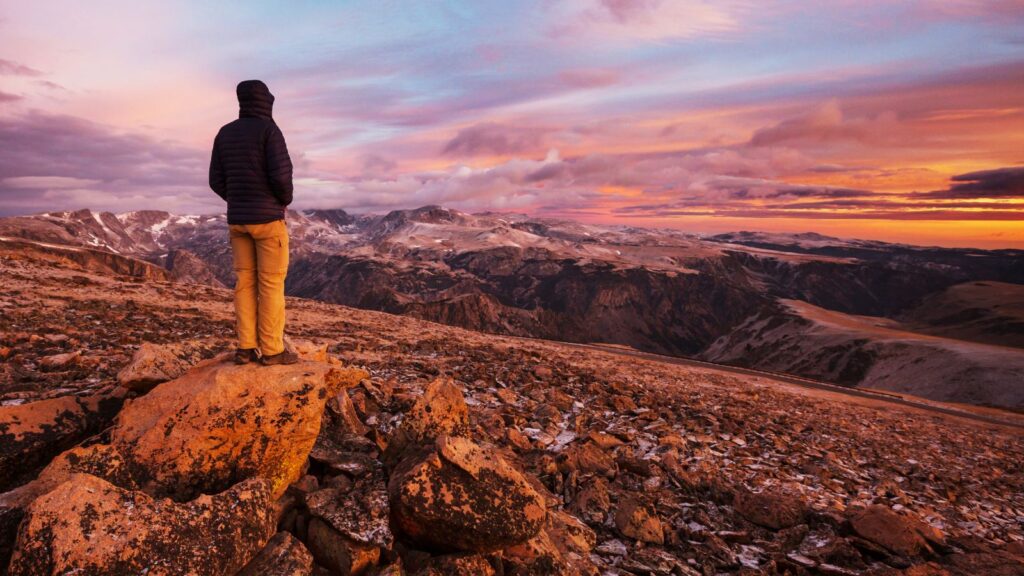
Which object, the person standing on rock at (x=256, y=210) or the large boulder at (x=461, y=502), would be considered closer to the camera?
the large boulder at (x=461, y=502)

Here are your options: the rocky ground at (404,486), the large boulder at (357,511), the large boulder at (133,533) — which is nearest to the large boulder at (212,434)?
the rocky ground at (404,486)

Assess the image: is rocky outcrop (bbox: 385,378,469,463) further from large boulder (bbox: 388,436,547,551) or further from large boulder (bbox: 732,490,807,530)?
large boulder (bbox: 732,490,807,530)

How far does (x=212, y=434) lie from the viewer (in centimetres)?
519

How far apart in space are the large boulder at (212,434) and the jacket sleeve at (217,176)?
2.39 meters

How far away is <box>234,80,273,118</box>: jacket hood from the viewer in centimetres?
606

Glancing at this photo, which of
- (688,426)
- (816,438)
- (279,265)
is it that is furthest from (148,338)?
(816,438)

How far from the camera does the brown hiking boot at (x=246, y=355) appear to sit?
6.11 m

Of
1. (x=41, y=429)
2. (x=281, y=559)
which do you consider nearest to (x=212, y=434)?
(x=281, y=559)

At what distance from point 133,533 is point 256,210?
12.2 feet

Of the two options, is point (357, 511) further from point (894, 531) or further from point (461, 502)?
point (894, 531)

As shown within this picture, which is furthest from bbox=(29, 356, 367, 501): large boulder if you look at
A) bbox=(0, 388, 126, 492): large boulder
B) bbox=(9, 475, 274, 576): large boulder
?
bbox=(9, 475, 274, 576): large boulder

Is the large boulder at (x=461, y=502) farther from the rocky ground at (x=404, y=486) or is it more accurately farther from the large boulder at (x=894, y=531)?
the large boulder at (x=894, y=531)

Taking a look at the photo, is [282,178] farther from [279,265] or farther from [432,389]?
[432,389]

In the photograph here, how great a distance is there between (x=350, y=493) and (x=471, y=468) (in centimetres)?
138
